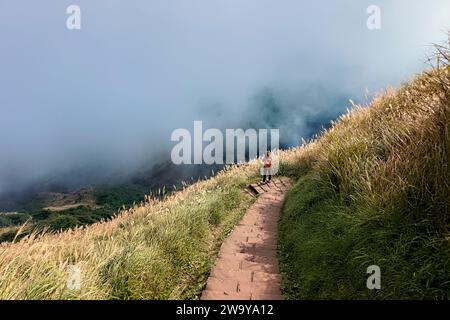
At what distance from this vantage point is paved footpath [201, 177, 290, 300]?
5.58m

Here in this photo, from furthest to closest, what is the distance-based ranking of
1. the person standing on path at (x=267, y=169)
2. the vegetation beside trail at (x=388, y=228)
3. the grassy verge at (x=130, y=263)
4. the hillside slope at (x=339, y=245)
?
the person standing on path at (x=267, y=169) → the grassy verge at (x=130, y=263) → the hillside slope at (x=339, y=245) → the vegetation beside trail at (x=388, y=228)

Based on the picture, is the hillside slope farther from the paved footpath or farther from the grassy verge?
the paved footpath

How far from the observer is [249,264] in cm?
668

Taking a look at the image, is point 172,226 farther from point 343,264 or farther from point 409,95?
point 409,95

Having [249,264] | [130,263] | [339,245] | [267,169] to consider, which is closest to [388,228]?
[339,245]

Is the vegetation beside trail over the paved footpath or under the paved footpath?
over

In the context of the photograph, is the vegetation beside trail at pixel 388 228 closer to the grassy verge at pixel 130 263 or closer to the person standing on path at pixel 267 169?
the grassy verge at pixel 130 263

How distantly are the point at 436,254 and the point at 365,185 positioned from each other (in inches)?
85.3

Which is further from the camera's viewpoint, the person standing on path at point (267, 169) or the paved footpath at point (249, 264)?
the person standing on path at point (267, 169)

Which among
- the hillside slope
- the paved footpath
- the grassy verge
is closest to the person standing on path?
the paved footpath

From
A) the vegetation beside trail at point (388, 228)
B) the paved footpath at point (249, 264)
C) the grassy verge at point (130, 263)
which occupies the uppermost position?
the vegetation beside trail at point (388, 228)

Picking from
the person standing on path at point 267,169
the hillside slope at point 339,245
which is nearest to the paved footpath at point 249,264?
the hillside slope at point 339,245

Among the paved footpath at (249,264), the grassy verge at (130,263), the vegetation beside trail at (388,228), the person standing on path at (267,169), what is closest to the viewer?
the vegetation beside trail at (388,228)

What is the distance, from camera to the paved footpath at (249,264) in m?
5.58
